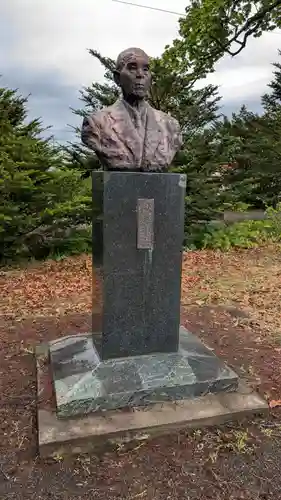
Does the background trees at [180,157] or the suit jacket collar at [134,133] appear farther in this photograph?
the background trees at [180,157]

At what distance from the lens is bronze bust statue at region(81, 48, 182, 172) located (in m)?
2.44

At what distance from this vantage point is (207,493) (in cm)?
179

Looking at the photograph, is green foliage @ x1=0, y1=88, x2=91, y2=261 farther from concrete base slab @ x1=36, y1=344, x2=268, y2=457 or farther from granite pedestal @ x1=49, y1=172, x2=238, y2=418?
concrete base slab @ x1=36, y1=344, x2=268, y2=457

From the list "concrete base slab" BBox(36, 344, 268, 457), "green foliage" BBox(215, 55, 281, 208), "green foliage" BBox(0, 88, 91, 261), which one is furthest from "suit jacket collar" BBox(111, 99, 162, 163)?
"green foliage" BBox(215, 55, 281, 208)

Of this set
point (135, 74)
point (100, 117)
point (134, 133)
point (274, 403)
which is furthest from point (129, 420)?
point (135, 74)

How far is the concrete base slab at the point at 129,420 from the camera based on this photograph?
2045 millimetres

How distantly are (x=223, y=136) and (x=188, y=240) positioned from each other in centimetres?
201

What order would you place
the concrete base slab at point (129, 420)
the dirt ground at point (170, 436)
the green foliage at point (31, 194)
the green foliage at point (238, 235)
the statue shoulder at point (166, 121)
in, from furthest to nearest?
1. the green foliage at point (238, 235)
2. the green foliage at point (31, 194)
3. the statue shoulder at point (166, 121)
4. the concrete base slab at point (129, 420)
5. the dirt ground at point (170, 436)

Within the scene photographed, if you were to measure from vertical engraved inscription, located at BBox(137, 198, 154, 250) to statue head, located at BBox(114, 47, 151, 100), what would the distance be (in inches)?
26.4

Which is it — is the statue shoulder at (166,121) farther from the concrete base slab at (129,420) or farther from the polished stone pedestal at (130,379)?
the concrete base slab at (129,420)

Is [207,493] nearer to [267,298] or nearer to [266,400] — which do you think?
[266,400]

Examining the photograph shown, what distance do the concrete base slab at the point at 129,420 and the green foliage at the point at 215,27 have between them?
739 centimetres

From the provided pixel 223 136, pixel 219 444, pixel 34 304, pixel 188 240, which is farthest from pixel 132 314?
pixel 223 136

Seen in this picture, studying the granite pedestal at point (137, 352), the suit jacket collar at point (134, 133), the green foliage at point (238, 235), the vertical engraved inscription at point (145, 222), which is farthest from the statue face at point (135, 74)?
the green foliage at point (238, 235)
